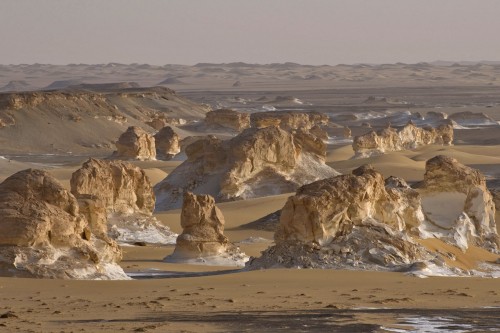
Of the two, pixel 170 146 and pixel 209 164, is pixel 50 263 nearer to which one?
pixel 209 164

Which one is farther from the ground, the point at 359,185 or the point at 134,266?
the point at 359,185

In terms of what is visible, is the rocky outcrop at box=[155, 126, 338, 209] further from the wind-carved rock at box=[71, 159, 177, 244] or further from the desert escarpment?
the desert escarpment

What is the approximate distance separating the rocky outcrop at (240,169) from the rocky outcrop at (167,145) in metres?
20.7

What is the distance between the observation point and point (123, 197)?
84.3ft

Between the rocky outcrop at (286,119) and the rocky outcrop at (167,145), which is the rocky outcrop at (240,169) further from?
the rocky outcrop at (286,119)

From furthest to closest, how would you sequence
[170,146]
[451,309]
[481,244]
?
1. [170,146]
2. [481,244]
3. [451,309]

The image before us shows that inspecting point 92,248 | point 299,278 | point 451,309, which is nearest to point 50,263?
point 92,248

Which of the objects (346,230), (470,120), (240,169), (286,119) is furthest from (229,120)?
(346,230)

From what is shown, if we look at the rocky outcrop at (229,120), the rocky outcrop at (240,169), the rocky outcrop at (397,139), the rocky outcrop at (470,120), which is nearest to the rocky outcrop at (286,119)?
the rocky outcrop at (229,120)

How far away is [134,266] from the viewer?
65.2 ft

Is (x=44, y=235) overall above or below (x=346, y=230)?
above

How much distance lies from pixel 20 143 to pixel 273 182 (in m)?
31.1

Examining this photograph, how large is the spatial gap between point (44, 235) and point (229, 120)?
6146 cm

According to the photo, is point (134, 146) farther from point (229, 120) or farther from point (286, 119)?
point (229, 120)
